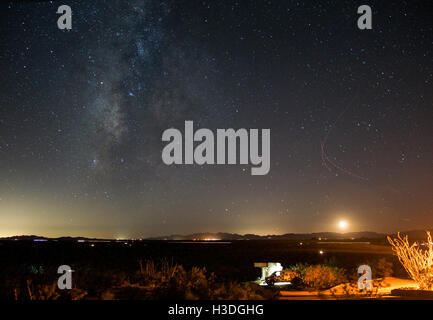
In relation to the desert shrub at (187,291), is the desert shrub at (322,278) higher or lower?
lower

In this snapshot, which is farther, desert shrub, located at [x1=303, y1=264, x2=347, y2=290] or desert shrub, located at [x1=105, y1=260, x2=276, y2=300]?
desert shrub, located at [x1=303, y1=264, x2=347, y2=290]

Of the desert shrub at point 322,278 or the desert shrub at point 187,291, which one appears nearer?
the desert shrub at point 187,291

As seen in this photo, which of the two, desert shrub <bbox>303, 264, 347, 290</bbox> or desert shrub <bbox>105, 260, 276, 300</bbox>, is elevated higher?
desert shrub <bbox>105, 260, 276, 300</bbox>

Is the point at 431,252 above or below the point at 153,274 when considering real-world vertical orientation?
above

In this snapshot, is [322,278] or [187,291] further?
[322,278]

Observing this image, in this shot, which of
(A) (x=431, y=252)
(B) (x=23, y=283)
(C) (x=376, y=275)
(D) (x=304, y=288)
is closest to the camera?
(B) (x=23, y=283)

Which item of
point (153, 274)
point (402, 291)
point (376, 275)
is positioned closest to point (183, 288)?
point (153, 274)

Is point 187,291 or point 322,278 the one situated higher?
point 187,291

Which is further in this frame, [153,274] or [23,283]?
[153,274]
